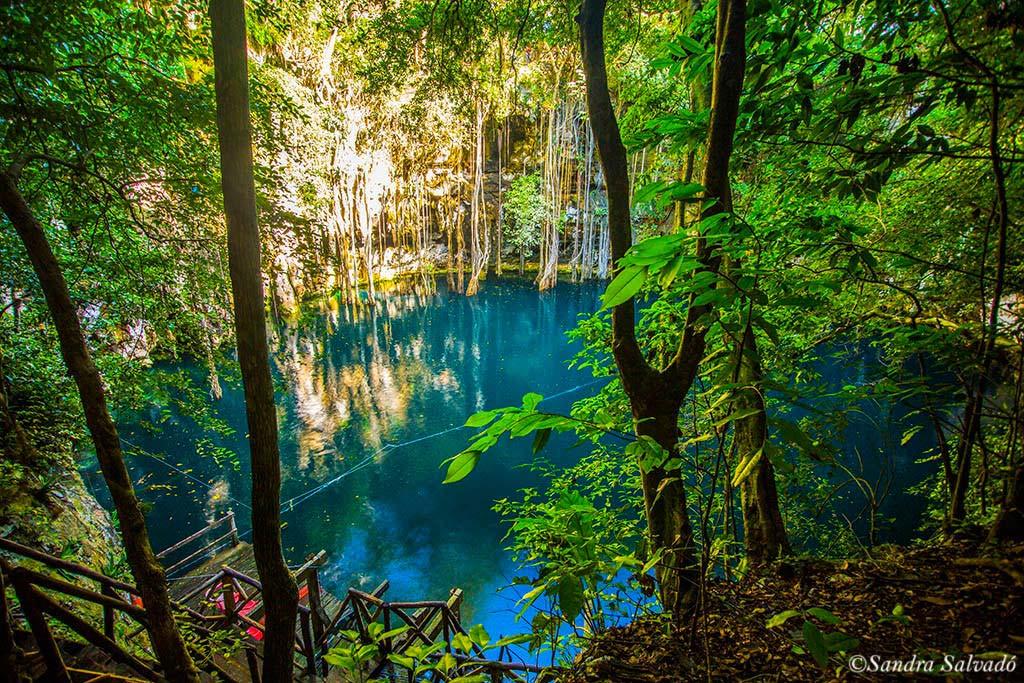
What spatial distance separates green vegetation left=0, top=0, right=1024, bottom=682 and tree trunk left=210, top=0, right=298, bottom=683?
0.08 feet

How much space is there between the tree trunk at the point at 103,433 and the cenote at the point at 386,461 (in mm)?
2257

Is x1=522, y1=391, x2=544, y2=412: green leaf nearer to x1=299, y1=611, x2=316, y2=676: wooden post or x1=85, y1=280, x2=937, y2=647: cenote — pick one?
x1=85, y1=280, x2=937, y2=647: cenote

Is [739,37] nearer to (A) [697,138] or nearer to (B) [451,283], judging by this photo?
(A) [697,138]

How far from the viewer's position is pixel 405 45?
3.04 metres

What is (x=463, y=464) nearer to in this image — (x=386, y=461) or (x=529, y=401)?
(x=529, y=401)

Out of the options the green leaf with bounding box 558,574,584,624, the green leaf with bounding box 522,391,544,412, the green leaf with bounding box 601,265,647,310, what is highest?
the green leaf with bounding box 601,265,647,310

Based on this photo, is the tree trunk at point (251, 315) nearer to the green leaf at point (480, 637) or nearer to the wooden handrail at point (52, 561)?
the wooden handrail at point (52, 561)

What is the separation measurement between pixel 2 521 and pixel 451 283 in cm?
2899

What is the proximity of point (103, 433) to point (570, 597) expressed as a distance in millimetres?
3052

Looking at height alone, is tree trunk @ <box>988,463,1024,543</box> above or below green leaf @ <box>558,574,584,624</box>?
below

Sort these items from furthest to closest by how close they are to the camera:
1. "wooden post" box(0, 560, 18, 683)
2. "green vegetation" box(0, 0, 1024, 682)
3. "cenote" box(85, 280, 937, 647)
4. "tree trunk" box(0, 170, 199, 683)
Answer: "cenote" box(85, 280, 937, 647)
"tree trunk" box(0, 170, 199, 683)
"wooden post" box(0, 560, 18, 683)
"green vegetation" box(0, 0, 1024, 682)

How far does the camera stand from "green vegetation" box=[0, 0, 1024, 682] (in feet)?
2.62

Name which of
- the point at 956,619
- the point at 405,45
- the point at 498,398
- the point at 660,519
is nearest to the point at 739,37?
the point at 956,619

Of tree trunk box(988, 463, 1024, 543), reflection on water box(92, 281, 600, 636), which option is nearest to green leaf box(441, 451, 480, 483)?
tree trunk box(988, 463, 1024, 543)
